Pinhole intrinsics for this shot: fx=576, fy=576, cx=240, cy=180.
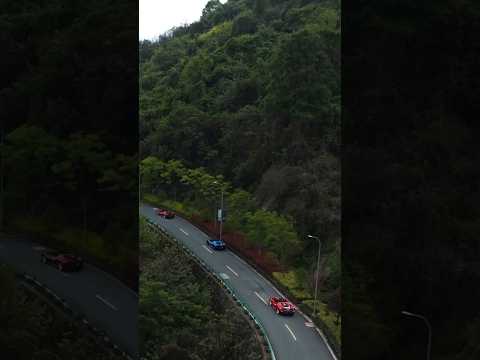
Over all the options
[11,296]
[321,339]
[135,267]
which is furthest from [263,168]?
[11,296]

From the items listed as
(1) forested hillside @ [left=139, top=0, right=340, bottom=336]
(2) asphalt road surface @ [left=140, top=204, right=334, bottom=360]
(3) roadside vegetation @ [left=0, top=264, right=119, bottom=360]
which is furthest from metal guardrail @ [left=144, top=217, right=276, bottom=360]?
(3) roadside vegetation @ [left=0, top=264, right=119, bottom=360]

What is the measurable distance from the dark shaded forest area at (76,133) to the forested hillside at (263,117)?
6.90 metres

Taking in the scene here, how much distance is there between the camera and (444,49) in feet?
44.7

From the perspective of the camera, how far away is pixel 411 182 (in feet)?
44.2

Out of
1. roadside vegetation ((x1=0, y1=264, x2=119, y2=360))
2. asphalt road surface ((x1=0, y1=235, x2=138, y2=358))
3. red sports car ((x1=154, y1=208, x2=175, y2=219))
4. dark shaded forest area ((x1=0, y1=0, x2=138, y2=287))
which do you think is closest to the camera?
roadside vegetation ((x1=0, y1=264, x2=119, y2=360))

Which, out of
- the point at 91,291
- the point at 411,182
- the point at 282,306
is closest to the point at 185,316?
the point at 282,306

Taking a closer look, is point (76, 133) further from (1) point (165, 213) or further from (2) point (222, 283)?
(1) point (165, 213)

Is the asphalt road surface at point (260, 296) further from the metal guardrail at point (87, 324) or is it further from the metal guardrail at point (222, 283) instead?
the metal guardrail at point (87, 324)

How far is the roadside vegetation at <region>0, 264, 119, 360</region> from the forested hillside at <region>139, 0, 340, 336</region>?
724cm

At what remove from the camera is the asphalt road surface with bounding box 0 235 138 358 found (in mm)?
10070

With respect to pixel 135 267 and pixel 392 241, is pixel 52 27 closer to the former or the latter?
pixel 135 267

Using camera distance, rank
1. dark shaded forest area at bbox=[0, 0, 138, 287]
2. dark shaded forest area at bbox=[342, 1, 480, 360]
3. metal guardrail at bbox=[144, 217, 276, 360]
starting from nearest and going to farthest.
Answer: dark shaded forest area at bbox=[0, 0, 138, 287] < dark shaded forest area at bbox=[342, 1, 480, 360] < metal guardrail at bbox=[144, 217, 276, 360]

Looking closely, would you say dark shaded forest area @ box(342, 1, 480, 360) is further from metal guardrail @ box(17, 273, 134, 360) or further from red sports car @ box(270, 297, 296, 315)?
metal guardrail @ box(17, 273, 134, 360)

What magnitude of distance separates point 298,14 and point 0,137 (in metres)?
12.3
